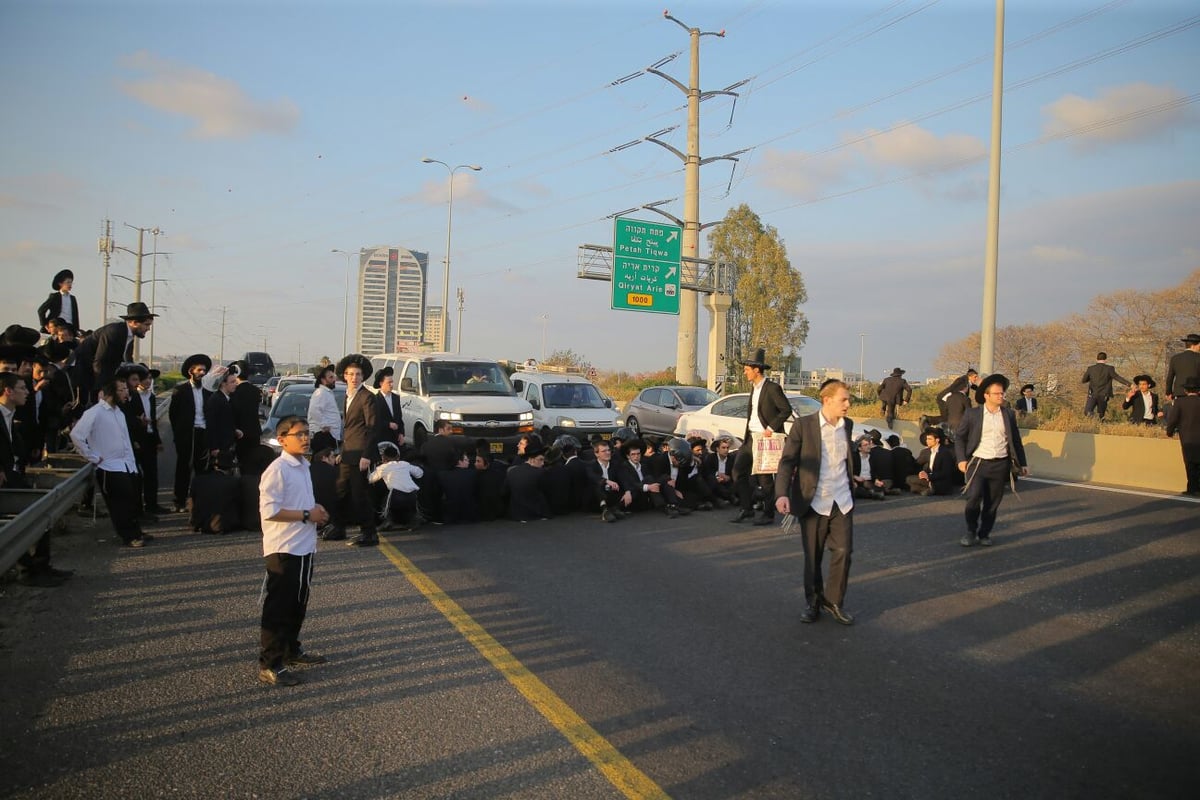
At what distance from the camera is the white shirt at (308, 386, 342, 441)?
1110 cm

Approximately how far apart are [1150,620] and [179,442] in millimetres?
10456

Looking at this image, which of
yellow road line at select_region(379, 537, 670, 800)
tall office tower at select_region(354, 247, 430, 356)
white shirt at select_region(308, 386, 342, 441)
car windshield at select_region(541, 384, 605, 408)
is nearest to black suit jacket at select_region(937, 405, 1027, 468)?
yellow road line at select_region(379, 537, 670, 800)

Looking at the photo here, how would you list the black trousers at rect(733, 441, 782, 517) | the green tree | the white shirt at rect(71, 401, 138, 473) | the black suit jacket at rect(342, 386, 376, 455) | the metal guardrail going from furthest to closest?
the green tree → the black trousers at rect(733, 441, 782, 517) → the black suit jacket at rect(342, 386, 376, 455) → the white shirt at rect(71, 401, 138, 473) → the metal guardrail

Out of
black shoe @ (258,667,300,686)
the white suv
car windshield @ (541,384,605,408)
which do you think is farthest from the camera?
car windshield @ (541,384,605,408)

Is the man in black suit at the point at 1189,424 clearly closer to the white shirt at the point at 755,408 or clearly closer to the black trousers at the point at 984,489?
the black trousers at the point at 984,489

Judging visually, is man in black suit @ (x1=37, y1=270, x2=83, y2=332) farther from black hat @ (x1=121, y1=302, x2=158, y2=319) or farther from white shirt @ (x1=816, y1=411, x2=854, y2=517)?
white shirt @ (x1=816, y1=411, x2=854, y2=517)

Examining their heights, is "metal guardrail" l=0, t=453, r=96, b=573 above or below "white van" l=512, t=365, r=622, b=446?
below

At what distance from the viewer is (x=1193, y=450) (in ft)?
41.3

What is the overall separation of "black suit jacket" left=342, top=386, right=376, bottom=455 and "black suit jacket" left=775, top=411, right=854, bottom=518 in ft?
14.5

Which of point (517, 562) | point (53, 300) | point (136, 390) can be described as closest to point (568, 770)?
point (517, 562)

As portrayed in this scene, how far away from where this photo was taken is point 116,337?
1076 cm

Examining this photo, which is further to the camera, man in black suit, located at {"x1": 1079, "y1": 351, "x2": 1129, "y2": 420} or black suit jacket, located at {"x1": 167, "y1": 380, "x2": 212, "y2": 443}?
man in black suit, located at {"x1": 1079, "y1": 351, "x2": 1129, "y2": 420}

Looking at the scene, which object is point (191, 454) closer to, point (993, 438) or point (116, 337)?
point (116, 337)

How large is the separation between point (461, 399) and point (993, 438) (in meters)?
9.73
